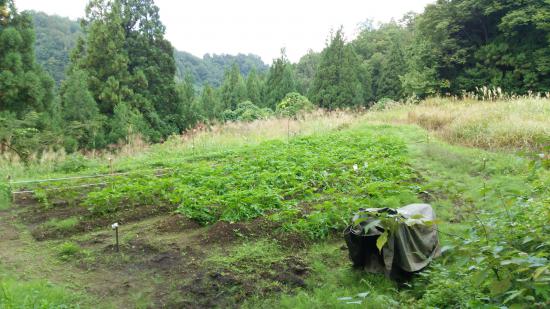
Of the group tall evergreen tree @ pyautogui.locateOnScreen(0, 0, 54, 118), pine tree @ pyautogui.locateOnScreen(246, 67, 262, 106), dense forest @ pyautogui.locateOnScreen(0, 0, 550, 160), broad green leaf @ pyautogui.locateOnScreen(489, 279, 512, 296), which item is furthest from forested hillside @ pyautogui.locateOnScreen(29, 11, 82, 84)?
broad green leaf @ pyautogui.locateOnScreen(489, 279, 512, 296)

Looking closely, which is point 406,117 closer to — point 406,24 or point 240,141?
point 240,141

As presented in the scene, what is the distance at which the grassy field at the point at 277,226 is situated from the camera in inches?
112

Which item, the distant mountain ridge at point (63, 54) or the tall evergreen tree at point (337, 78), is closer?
the tall evergreen tree at point (337, 78)

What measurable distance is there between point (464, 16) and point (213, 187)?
16.0 m

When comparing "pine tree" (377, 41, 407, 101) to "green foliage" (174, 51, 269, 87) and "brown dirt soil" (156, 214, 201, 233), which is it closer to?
"brown dirt soil" (156, 214, 201, 233)

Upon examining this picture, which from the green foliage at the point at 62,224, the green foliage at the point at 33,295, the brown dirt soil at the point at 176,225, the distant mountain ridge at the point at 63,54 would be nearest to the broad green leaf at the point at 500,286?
the green foliage at the point at 33,295

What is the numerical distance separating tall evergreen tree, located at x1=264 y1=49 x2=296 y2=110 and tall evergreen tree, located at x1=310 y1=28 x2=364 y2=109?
6255 mm

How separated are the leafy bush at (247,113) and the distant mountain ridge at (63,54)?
5.18 m

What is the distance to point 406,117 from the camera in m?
13.1

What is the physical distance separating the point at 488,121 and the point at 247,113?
397 inches

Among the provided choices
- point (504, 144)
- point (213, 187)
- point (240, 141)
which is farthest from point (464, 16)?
point (213, 187)

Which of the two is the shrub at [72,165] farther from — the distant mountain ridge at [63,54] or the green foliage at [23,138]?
the distant mountain ridge at [63,54]

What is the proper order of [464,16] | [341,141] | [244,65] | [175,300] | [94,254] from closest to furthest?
[175,300], [94,254], [341,141], [464,16], [244,65]

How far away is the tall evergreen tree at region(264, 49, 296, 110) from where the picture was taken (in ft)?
102
